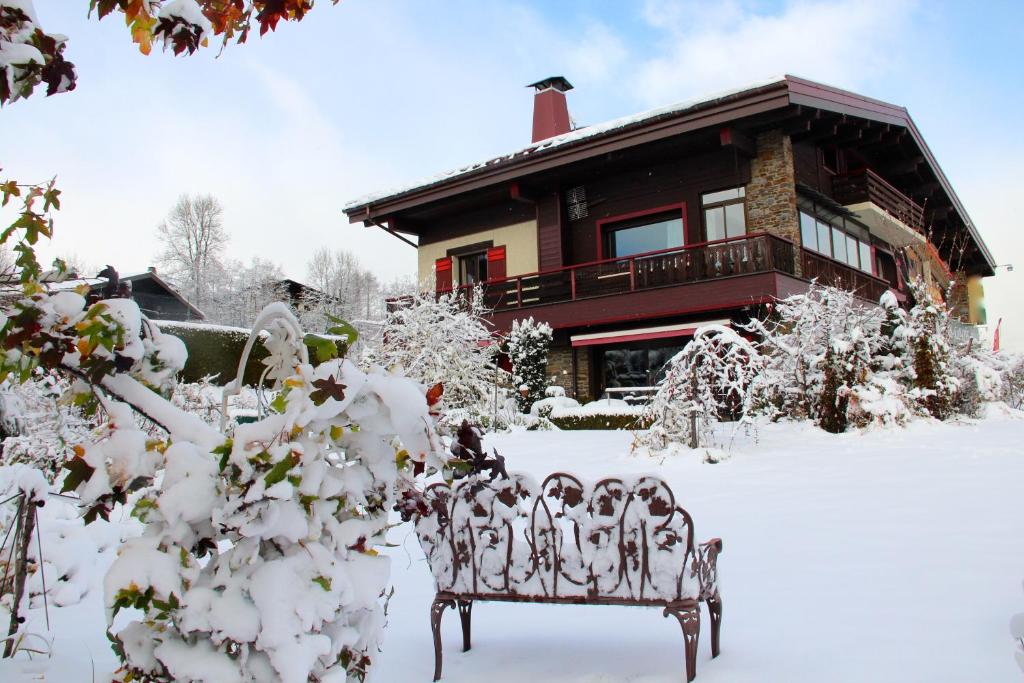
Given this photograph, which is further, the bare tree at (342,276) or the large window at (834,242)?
the bare tree at (342,276)

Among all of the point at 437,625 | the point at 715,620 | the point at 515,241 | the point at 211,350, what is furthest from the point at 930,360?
the point at 211,350

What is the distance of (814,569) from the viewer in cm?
412

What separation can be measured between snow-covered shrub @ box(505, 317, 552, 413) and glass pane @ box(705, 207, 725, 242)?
408cm

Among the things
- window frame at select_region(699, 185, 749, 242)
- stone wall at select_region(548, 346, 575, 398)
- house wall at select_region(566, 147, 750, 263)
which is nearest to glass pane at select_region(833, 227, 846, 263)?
window frame at select_region(699, 185, 749, 242)

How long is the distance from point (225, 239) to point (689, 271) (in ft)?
134

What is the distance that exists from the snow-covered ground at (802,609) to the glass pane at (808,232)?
30.7 ft

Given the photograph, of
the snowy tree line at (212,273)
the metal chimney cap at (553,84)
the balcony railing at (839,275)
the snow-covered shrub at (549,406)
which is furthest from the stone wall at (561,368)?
the snowy tree line at (212,273)

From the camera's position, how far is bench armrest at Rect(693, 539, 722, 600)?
2868mm

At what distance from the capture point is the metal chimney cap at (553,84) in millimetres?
20875

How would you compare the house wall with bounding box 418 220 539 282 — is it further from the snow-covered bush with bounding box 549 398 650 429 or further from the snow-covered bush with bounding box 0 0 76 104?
the snow-covered bush with bounding box 0 0 76 104

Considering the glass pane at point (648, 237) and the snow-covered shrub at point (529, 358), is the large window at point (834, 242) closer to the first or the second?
the glass pane at point (648, 237)

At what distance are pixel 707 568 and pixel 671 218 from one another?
13792mm

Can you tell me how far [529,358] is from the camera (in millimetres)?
15375

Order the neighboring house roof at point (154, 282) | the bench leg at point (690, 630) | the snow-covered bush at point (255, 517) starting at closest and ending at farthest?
the snow-covered bush at point (255, 517), the neighboring house roof at point (154, 282), the bench leg at point (690, 630)
